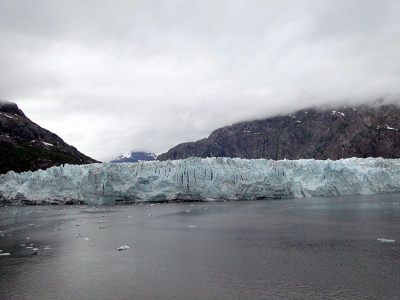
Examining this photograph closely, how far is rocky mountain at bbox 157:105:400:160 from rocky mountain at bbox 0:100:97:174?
62.2 meters

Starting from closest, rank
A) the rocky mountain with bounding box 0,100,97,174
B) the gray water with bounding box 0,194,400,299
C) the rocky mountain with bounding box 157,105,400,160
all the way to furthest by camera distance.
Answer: the gray water with bounding box 0,194,400,299 → the rocky mountain with bounding box 0,100,97,174 → the rocky mountain with bounding box 157,105,400,160

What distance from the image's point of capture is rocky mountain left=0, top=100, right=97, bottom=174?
66.4 metres

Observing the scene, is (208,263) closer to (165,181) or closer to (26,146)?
(165,181)

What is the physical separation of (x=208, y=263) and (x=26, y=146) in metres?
78.8

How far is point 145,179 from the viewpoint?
105ft

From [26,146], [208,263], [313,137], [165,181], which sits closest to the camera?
[208,263]

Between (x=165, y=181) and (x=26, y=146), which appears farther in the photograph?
(x=26, y=146)

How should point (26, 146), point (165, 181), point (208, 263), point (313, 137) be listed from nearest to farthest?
point (208, 263) → point (165, 181) → point (26, 146) → point (313, 137)

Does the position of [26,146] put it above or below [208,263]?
above

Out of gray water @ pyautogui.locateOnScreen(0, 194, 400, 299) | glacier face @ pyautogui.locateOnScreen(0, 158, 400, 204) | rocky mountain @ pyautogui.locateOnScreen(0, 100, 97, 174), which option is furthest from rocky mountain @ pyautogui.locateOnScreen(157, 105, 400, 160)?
gray water @ pyautogui.locateOnScreen(0, 194, 400, 299)

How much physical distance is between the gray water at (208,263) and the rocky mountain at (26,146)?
2248 inches

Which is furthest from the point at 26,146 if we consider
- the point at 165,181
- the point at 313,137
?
the point at 313,137

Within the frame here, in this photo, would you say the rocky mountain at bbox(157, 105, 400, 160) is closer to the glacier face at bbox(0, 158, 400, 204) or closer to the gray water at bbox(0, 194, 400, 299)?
the glacier face at bbox(0, 158, 400, 204)

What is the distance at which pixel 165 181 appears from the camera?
3200 centimetres
